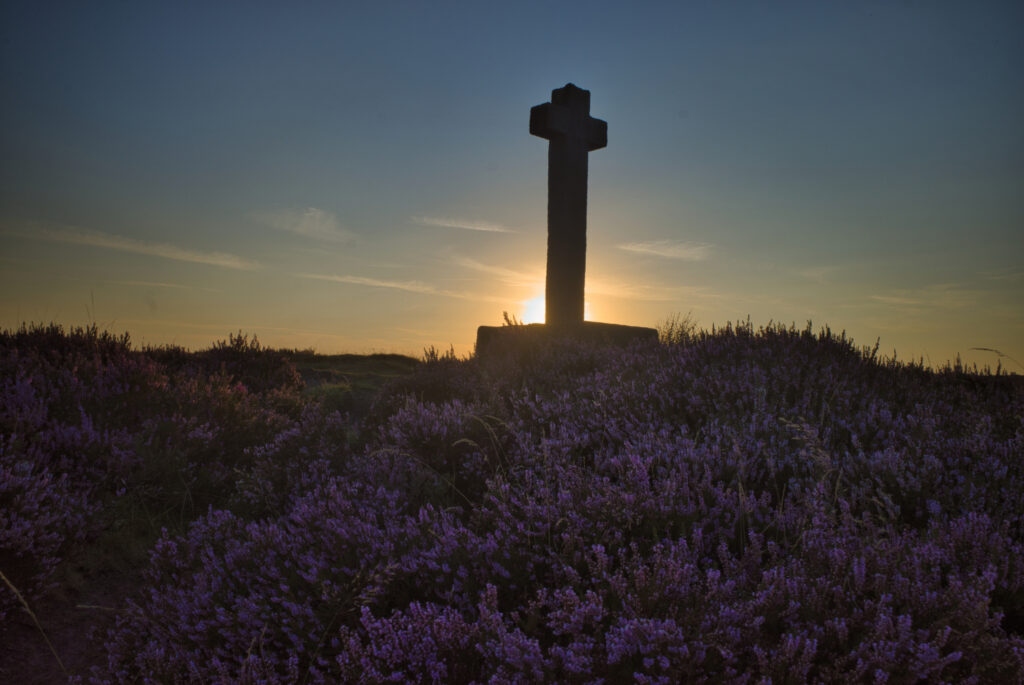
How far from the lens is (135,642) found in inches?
108

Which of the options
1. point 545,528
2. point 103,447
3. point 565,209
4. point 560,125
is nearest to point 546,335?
point 565,209

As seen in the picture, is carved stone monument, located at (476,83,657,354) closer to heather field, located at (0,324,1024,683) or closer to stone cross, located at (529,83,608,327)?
stone cross, located at (529,83,608,327)

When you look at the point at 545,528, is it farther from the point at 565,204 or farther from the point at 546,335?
the point at 565,204

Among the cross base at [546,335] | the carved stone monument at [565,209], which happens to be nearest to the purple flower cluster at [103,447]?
the cross base at [546,335]

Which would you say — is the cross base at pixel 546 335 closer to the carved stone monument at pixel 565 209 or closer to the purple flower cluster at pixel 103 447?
the carved stone monument at pixel 565 209

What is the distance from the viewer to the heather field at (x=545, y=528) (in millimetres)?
1896

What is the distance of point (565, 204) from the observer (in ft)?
28.5

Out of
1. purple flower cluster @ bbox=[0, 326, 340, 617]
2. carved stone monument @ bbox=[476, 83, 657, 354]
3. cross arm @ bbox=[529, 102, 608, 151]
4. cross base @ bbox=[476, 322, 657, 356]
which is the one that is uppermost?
cross arm @ bbox=[529, 102, 608, 151]

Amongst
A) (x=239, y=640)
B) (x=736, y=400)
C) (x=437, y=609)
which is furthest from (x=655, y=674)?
(x=736, y=400)

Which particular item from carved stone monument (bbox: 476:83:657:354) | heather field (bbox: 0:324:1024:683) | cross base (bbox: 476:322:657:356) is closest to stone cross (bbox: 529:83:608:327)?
→ carved stone monument (bbox: 476:83:657:354)

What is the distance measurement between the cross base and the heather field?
3.85 feet

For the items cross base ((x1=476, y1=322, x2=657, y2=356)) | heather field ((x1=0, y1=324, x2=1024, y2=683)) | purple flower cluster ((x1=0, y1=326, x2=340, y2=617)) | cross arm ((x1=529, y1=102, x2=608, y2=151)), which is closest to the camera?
heather field ((x1=0, y1=324, x2=1024, y2=683))

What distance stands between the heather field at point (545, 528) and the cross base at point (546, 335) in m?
1.17

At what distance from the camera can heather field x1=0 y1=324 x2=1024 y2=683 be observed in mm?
1896
